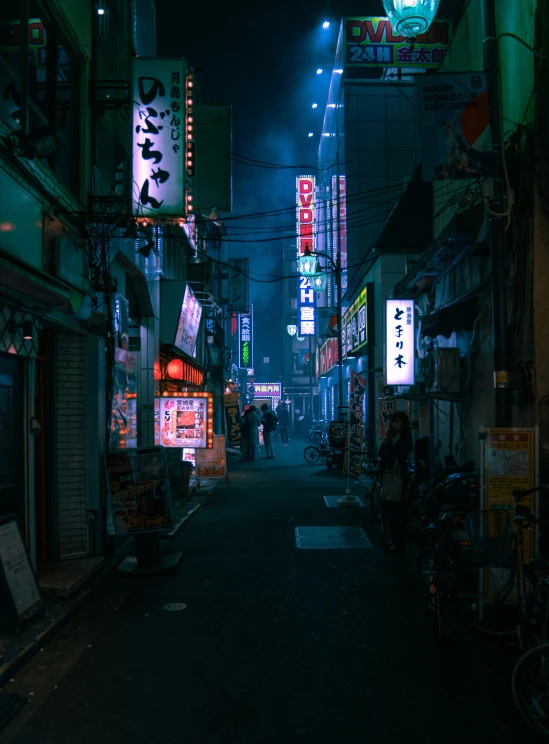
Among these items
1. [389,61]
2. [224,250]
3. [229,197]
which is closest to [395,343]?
[229,197]

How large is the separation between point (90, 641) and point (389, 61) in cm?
3109

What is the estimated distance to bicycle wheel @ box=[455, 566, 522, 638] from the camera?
5.78 metres

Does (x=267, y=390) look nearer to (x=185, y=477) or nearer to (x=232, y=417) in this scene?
(x=232, y=417)

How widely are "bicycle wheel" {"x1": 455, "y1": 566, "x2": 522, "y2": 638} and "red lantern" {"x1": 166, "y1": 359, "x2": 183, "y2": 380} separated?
41.6 ft

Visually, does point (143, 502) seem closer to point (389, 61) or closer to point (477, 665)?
point (477, 665)

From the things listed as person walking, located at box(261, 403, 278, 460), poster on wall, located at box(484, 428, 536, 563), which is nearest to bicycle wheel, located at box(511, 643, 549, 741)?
poster on wall, located at box(484, 428, 536, 563)

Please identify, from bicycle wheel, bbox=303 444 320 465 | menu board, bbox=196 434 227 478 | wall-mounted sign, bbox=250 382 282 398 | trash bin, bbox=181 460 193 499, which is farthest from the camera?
wall-mounted sign, bbox=250 382 282 398

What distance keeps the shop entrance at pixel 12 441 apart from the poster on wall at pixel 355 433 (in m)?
8.22

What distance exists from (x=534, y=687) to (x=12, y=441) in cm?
583

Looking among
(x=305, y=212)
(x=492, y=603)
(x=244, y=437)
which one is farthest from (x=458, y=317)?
(x=305, y=212)

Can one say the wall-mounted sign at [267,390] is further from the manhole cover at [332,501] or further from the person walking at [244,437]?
the manhole cover at [332,501]

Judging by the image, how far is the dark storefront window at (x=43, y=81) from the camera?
7.02 metres

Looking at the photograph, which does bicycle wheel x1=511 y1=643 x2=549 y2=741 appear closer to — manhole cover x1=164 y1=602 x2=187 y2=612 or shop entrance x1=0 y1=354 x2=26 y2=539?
manhole cover x1=164 y1=602 x2=187 y2=612

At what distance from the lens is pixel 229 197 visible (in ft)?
39.9
